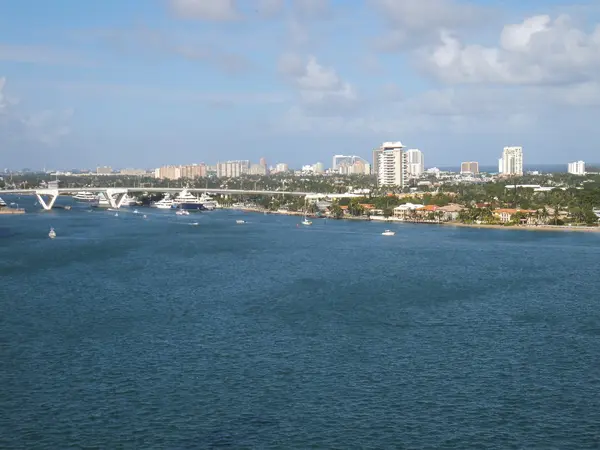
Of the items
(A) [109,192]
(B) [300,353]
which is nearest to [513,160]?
(A) [109,192]


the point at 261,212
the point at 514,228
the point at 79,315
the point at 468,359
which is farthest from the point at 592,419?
the point at 261,212

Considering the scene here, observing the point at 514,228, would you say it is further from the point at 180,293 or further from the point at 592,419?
the point at 592,419

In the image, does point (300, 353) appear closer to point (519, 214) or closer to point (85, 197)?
point (519, 214)

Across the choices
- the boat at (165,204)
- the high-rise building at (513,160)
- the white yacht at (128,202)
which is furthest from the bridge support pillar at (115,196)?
the high-rise building at (513,160)

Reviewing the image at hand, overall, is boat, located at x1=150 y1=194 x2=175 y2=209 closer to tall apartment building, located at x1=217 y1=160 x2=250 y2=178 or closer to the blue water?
the blue water

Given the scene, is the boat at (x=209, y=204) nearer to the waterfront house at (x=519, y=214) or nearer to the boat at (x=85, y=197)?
the boat at (x=85, y=197)

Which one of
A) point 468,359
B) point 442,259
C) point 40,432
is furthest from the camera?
point 442,259
